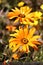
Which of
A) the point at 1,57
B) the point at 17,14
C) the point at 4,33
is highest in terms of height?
the point at 17,14

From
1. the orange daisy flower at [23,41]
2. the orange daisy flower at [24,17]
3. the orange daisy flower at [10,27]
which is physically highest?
the orange daisy flower at [24,17]

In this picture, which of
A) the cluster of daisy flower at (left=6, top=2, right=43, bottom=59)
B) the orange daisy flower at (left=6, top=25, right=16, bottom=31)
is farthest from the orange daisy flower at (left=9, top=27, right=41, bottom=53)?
the orange daisy flower at (left=6, top=25, right=16, bottom=31)

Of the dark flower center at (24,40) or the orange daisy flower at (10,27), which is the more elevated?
the orange daisy flower at (10,27)

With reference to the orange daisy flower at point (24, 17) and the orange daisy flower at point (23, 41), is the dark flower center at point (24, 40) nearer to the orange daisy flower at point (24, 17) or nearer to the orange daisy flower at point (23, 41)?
the orange daisy flower at point (23, 41)

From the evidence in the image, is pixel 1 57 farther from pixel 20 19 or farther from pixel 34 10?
pixel 34 10

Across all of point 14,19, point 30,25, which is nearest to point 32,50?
point 30,25

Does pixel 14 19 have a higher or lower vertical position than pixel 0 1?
lower

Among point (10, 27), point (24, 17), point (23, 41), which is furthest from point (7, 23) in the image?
point (23, 41)

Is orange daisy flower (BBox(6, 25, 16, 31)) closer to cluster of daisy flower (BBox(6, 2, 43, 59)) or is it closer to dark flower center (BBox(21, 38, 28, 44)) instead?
cluster of daisy flower (BBox(6, 2, 43, 59))

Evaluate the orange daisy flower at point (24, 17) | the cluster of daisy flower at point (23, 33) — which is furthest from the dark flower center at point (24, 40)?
the orange daisy flower at point (24, 17)
